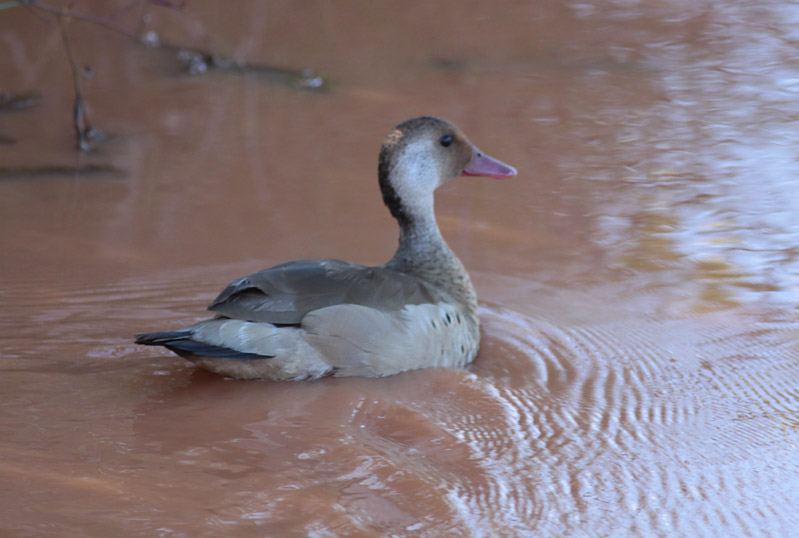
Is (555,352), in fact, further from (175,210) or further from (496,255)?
(175,210)

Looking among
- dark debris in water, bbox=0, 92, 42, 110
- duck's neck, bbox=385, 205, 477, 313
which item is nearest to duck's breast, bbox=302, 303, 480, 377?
duck's neck, bbox=385, 205, 477, 313

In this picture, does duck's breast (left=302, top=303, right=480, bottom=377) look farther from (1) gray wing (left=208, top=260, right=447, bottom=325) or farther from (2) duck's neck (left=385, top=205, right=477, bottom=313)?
(2) duck's neck (left=385, top=205, right=477, bottom=313)

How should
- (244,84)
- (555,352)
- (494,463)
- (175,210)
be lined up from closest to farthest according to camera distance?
(494,463) < (555,352) < (175,210) < (244,84)

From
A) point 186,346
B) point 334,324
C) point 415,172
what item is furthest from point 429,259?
point 186,346

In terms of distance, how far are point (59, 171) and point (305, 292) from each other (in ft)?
11.1

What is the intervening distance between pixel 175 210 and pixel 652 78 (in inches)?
160

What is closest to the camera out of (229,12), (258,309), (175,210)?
(258,309)

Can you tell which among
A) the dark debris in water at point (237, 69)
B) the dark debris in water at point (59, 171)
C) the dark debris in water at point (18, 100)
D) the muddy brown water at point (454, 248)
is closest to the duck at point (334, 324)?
the muddy brown water at point (454, 248)

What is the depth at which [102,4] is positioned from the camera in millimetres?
9594

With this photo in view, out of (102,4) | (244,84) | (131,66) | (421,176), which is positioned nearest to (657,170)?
(421,176)

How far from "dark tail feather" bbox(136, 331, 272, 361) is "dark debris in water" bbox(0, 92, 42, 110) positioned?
191 inches

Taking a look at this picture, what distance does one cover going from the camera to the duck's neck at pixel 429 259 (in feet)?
14.9

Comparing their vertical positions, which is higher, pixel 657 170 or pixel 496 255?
pixel 657 170

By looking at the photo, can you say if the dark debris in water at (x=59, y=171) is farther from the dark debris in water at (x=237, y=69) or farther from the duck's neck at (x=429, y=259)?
the duck's neck at (x=429, y=259)
